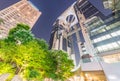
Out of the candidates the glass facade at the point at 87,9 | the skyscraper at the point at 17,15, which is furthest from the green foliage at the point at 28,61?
the glass facade at the point at 87,9

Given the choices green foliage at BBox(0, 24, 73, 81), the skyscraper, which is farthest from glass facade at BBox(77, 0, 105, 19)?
green foliage at BBox(0, 24, 73, 81)

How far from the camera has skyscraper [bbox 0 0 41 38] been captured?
7102 cm

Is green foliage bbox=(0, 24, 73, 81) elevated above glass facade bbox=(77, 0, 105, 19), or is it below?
below

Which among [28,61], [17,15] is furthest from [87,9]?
[28,61]

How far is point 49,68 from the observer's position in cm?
1198

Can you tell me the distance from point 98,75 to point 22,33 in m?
13.1

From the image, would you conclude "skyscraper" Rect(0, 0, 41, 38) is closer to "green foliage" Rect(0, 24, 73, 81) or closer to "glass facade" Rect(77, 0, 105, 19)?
"glass facade" Rect(77, 0, 105, 19)

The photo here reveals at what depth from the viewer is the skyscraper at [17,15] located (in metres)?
71.0

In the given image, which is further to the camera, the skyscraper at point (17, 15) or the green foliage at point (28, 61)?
the skyscraper at point (17, 15)

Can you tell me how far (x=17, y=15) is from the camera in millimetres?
86562

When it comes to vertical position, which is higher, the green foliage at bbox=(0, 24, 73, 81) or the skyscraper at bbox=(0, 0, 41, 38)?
the skyscraper at bbox=(0, 0, 41, 38)

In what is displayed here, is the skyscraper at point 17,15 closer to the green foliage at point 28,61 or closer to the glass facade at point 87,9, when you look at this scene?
the glass facade at point 87,9

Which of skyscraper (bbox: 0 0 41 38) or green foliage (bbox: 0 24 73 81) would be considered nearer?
green foliage (bbox: 0 24 73 81)

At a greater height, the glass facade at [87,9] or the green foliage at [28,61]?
the glass facade at [87,9]
